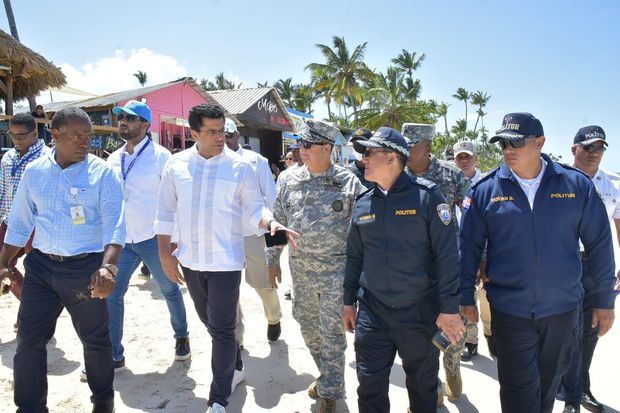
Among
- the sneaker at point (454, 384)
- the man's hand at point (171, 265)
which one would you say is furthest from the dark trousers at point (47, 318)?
the sneaker at point (454, 384)

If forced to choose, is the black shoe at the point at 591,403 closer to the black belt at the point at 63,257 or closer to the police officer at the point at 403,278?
the police officer at the point at 403,278

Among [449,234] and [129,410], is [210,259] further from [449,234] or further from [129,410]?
[449,234]

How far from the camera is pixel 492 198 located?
2533 millimetres

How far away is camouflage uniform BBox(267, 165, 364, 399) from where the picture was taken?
121 inches

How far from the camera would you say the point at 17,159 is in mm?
4152

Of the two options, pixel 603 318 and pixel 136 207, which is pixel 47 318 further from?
pixel 603 318

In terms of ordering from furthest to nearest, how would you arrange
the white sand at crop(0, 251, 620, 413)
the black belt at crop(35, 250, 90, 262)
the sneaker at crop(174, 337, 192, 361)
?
the sneaker at crop(174, 337, 192, 361)
the white sand at crop(0, 251, 620, 413)
the black belt at crop(35, 250, 90, 262)

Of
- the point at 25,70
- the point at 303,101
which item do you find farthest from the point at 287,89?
the point at 25,70

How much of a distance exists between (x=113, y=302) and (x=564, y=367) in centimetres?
332

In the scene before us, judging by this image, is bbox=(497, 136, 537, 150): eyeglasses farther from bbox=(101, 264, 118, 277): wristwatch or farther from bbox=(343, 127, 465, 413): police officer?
bbox=(101, 264, 118, 277): wristwatch

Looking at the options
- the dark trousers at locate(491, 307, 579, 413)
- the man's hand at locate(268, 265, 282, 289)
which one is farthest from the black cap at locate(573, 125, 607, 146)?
the man's hand at locate(268, 265, 282, 289)

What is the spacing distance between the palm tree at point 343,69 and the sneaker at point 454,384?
35.6 metres

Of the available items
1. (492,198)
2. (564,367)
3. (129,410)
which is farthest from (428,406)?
(129,410)

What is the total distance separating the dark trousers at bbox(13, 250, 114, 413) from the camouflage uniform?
139 centimetres
